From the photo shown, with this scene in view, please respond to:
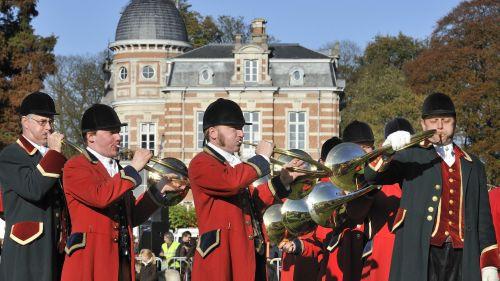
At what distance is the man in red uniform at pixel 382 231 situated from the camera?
11.3 meters

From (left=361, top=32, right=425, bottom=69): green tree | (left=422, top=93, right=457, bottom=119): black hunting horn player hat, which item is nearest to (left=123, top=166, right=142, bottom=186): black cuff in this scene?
(left=422, top=93, right=457, bottom=119): black hunting horn player hat

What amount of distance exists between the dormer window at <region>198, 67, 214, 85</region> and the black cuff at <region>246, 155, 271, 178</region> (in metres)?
54.0

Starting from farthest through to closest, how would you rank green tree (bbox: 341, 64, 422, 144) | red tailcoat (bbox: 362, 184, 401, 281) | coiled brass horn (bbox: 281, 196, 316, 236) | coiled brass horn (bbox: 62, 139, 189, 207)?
green tree (bbox: 341, 64, 422, 144) → coiled brass horn (bbox: 281, 196, 316, 236) → red tailcoat (bbox: 362, 184, 401, 281) → coiled brass horn (bbox: 62, 139, 189, 207)

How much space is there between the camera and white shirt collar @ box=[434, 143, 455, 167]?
923 cm

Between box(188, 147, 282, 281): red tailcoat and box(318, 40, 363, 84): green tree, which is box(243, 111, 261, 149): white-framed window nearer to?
box(318, 40, 363, 84): green tree

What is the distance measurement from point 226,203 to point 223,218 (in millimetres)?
136

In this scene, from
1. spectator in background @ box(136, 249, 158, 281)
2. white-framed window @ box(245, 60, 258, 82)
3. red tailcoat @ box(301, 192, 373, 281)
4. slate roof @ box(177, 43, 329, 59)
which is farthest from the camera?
slate roof @ box(177, 43, 329, 59)

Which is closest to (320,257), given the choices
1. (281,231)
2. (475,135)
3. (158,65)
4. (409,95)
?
(281,231)

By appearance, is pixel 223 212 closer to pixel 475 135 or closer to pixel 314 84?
pixel 475 135

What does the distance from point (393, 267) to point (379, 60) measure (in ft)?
217

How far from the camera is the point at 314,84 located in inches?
2480

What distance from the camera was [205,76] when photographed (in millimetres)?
63719

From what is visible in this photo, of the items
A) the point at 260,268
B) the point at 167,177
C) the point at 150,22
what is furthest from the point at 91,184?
the point at 150,22

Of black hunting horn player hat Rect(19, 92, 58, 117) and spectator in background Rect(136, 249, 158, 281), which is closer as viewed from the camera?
black hunting horn player hat Rect(19, 92, 58, 117)
